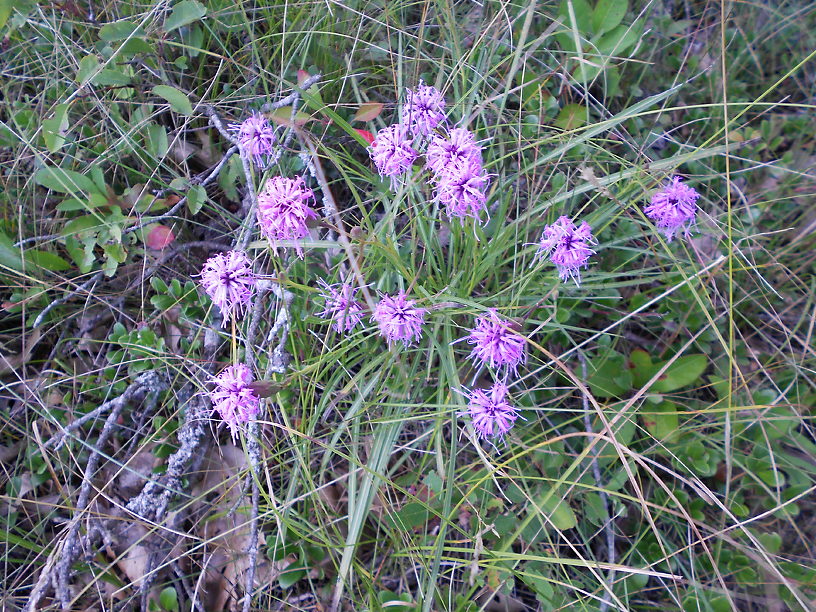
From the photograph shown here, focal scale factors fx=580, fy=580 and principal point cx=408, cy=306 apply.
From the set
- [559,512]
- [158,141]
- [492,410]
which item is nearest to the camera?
[492,410]

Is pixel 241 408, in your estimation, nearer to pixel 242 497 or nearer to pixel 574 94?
pixel 242 497

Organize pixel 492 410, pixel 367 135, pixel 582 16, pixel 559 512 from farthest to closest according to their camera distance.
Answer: pixel 582 16 → pixel 367 135 → pixel 559 512 → pixel 492 410

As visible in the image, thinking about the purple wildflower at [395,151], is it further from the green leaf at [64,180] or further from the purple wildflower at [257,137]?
the green leaf at [64,180]

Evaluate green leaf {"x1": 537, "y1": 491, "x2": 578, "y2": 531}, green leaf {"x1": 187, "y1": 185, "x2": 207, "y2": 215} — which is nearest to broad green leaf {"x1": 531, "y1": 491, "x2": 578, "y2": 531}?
green leaf {"x1": 537, "y1": 491, "x2": 578, "y2": 531}

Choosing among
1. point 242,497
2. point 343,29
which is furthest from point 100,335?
point 343,29

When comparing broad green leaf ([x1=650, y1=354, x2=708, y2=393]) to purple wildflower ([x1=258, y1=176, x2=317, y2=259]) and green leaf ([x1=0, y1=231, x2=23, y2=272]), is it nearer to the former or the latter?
purple wildflower ([x1=258, y1=176, x2=317, y2=259])

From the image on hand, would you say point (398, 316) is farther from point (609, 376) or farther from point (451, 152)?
point (609, 376)

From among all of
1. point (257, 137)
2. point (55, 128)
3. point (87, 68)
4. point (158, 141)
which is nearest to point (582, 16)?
point (257, 137)
